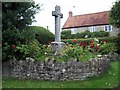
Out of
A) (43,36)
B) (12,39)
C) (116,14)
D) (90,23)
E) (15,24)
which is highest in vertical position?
(90,23)

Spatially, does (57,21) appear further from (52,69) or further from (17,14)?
(52,69)

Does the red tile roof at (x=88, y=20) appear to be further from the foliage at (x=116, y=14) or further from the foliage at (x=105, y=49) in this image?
the foliage at (x=105, y=49)

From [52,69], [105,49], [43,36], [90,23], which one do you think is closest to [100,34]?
[90,23]

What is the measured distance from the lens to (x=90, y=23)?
52.8 meters

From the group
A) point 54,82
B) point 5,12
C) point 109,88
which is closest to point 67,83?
point 54,82

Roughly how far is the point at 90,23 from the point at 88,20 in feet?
4.34

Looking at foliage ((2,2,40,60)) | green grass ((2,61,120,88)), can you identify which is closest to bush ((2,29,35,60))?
foliage ((2,2,40,60))

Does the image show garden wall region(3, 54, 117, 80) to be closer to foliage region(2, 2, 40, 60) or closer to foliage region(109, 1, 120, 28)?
foliage region(2, 2, 40, 60)

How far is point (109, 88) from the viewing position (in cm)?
1253

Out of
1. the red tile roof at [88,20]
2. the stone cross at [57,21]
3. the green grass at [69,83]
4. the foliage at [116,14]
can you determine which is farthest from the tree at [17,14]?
the red tile roof at [88,20]

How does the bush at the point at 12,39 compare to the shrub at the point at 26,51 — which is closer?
the bush at the point at 12,39

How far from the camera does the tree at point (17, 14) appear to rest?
15.0 metres

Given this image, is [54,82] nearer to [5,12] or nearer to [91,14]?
[5,12]

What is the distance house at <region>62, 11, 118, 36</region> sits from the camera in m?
50.0
